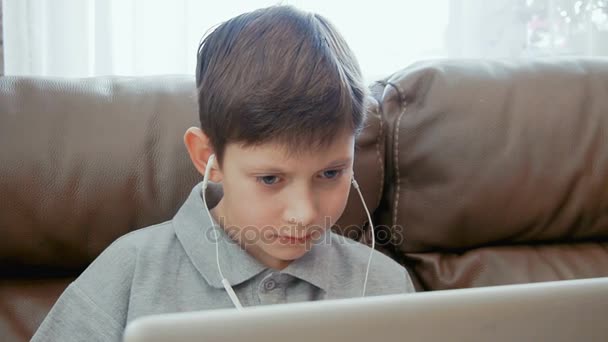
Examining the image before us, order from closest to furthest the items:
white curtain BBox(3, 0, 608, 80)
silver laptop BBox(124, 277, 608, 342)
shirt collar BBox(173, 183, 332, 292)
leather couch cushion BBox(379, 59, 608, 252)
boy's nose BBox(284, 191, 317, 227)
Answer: silver laptop BBox(124, 277, 608, 342)
boy's nose BBox(284, 191, 317, 227)
shirt collar BBox(173, 183, 332, 292)
leather couch cushion BBox(379, 59, 608, 252)
white curtain BBox(3, 0, 608, 80)

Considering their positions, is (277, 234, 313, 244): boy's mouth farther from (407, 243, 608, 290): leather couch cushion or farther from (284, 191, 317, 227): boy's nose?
(407, 243, 608, 290): leather couch cushion

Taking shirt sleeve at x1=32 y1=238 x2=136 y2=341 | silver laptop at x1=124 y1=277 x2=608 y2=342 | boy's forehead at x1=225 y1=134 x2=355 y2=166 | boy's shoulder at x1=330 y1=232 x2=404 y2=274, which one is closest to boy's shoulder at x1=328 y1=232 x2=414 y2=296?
boy's shoulder at x1=330 y1=232 x2=404 y2=274

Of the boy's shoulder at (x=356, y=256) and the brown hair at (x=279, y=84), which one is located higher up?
the brown hair at (x=279, y=84)

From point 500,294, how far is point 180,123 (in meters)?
0.78

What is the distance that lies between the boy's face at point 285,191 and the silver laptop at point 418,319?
42 cm

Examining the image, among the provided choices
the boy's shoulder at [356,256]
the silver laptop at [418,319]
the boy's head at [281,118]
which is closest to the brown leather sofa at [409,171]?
the boy's shoulder at [356,256]

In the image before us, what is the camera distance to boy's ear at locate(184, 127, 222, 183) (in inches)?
39.7

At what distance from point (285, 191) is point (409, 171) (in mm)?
405

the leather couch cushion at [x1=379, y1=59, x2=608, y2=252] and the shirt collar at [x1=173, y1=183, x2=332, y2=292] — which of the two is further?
the leather couch cushion at [x1=379, y1=59, x2=608, y2=252]

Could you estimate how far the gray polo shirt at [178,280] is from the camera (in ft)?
3.11

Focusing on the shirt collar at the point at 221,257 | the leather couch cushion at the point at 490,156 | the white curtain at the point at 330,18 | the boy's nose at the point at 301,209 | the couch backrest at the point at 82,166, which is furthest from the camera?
the white curtain at the point at 330,18

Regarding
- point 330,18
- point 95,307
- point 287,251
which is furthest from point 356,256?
point 330,18

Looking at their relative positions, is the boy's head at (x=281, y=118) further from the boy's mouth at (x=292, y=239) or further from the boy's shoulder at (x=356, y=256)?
the boy's shoulder at (x=356, y=256)

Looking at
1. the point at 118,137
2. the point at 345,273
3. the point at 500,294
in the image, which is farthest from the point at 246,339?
the point at 118,137
